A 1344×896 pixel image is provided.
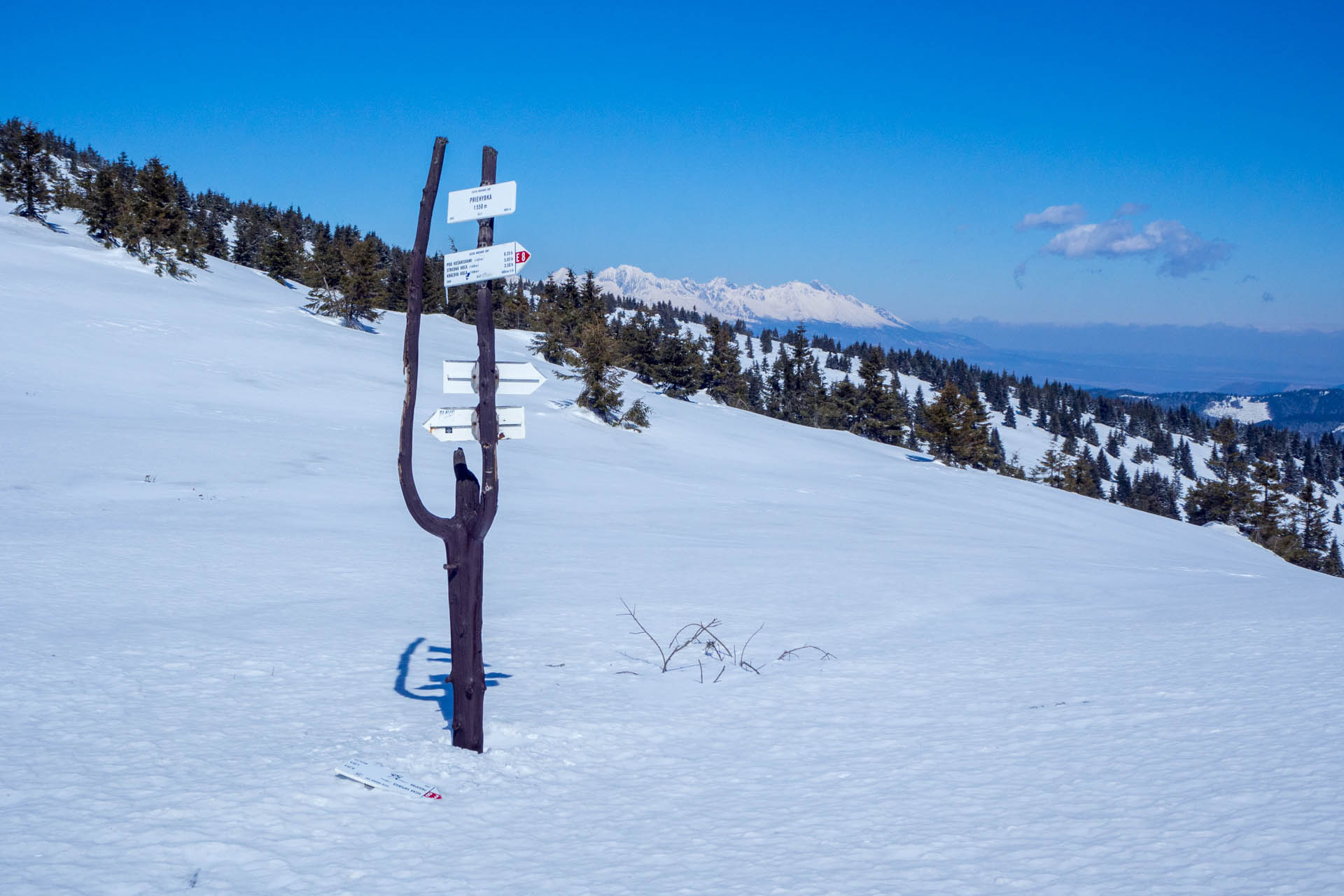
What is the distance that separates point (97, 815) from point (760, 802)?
343cm

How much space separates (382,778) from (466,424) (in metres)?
2.17

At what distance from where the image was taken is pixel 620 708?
611 centimetres

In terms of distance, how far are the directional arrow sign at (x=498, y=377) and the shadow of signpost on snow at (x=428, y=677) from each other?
2.00 metres

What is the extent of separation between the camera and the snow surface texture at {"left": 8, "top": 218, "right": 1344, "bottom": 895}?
3.70 meters

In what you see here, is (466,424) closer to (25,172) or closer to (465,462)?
(465,462)

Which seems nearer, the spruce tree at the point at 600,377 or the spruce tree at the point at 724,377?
the spruce tree at the point at 600,377

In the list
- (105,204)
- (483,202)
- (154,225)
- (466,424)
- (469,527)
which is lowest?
(469,527)

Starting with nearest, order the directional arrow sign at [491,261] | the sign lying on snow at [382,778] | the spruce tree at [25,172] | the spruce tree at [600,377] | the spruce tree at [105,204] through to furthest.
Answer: the sign lying on snow at [382,778] → the directional arrow sign at [491,261] → the spruce tree at [600,377] → the spruce tree at [105,204] → the spruce tree at [25,172]

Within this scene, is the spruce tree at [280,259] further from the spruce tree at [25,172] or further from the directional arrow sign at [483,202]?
the directional arrow sign at [483,202]

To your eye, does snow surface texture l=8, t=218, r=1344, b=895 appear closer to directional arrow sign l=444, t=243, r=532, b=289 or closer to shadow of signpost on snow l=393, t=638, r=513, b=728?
shadow of signpost on snow l=393, t=638, r=513, b=728

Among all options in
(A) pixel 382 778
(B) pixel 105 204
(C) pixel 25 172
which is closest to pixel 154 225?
(B) pixel 105 204

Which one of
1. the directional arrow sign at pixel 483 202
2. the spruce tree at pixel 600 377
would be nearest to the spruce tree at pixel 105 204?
the spruce tree at pixel 600 377

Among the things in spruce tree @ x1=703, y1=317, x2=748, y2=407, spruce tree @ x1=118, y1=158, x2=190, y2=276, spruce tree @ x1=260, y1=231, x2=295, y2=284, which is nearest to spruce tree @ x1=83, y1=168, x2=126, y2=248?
spruce tree @ x1=118, y1=158, x2=190, y2=276

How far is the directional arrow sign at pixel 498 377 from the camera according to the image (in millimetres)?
5082
